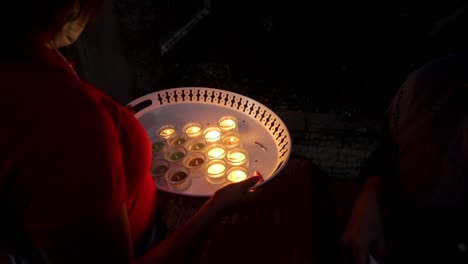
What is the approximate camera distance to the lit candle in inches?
92.7

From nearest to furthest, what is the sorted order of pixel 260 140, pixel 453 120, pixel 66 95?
pixel 66 95, pixel 453 120, pixel 260 140

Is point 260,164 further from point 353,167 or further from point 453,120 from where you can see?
point 353,167

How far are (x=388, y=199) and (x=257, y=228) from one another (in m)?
1.00

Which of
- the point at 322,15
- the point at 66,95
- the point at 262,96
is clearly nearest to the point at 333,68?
the point at 322,15

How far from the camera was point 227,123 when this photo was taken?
2398mm

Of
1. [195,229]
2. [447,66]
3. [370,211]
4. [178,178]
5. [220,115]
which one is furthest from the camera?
[220,115]

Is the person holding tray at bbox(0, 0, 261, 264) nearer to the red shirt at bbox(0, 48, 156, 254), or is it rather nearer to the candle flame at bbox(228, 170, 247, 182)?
the red shirt at bbox(0, 48, 156, 254)

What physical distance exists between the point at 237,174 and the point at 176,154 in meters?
0.46


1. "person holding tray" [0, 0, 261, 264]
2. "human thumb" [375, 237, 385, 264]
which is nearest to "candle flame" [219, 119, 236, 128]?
"human thumb" [375, 237, 385, 264]

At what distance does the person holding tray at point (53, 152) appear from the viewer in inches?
28.1

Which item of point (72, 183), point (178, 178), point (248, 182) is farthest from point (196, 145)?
point (72, 183)

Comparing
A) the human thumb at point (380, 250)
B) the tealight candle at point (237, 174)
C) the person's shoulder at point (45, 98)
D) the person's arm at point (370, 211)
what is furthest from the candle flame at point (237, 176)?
the person's shoulder at point (45, 98)

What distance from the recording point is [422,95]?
1784mm

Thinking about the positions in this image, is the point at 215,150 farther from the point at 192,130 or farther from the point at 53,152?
the point at 53,152
